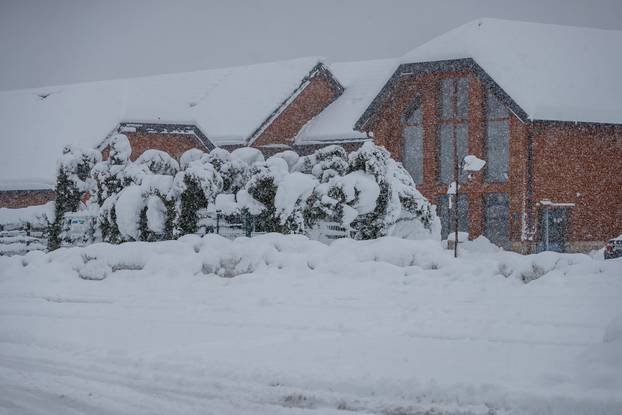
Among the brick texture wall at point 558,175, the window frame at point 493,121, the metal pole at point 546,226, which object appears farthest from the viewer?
the window frame at point 493,121

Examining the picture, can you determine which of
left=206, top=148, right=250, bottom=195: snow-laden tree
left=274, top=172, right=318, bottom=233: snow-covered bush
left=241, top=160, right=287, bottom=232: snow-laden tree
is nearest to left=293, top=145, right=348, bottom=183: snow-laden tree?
left=241, top=160, right=287, bottom=232: snow-laden tree

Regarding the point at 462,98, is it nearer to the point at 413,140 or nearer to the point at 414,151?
the point at 413,140

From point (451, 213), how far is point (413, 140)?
12.7 ft

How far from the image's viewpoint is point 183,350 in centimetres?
842

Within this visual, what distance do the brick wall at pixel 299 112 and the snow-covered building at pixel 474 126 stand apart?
6 centimetres

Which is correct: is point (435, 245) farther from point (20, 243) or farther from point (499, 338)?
point (20, 243)

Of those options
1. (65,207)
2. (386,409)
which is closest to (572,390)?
(386,409)

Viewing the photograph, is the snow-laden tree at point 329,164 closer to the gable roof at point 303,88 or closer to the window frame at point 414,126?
the window frame at point 414,126

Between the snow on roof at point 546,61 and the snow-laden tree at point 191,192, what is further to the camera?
the snow on roof at point 546,61

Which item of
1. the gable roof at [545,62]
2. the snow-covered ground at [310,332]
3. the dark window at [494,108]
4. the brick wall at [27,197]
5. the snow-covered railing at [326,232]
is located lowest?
the snow-covered ground at [310,332]

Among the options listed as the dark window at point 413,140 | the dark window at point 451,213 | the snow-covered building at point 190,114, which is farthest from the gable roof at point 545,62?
the snow-covered building at point 190,114

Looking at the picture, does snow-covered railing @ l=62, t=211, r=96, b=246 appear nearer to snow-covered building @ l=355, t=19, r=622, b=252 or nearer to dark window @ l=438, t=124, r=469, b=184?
snow-covered building @ l=355, t=19, r=622, b=252

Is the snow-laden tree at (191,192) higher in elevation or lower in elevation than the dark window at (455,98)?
lower

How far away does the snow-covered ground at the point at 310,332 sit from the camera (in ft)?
21.2
